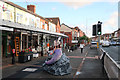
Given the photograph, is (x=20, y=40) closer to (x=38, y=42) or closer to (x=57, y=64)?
(x=38, y=42)

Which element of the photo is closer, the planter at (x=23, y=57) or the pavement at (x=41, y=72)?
the pavement at (x=41, y=72)

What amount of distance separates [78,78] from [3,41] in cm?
1100

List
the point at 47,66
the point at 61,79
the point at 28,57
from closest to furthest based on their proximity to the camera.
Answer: the point at 61,79 → the point at 47,66 → the point at 28,57

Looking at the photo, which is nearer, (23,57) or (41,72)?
(41,72)

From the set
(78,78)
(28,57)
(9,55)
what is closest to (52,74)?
(78,78)

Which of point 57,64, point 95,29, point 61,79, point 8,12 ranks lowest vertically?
point 61,79

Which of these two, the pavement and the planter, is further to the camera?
the planter

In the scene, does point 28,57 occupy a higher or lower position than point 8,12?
lower

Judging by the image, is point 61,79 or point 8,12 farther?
point 8,12

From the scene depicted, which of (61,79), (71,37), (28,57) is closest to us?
(61,79)

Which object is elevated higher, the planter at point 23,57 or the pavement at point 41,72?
the planter at point 23,57

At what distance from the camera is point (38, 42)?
21.1 m

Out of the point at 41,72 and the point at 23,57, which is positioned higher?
the point at 23,57

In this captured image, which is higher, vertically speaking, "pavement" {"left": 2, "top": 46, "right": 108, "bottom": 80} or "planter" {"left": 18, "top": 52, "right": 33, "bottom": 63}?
"planter" {"left": 18, "top": 52, "right": 33, "bottom": 63}
